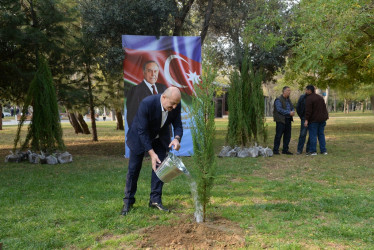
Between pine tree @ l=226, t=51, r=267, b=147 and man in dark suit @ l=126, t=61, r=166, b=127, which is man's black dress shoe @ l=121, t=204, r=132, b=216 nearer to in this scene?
man in dark suit @ l=126, t=61, r=166, b=127

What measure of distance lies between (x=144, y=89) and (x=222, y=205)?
5547mm

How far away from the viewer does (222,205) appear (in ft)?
15.8

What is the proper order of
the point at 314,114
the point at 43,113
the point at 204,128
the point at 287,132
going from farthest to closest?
the point at 287,132 < the point at 314,114 < the point at 43,113 < the point at 204,128

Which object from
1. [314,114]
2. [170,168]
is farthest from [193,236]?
[314,114]

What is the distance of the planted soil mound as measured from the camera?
338 cm

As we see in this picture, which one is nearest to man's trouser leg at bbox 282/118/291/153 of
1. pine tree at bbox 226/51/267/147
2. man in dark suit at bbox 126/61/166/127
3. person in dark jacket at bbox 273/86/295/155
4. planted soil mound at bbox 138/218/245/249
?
person in dark jacket at bbox 273/86/295/155

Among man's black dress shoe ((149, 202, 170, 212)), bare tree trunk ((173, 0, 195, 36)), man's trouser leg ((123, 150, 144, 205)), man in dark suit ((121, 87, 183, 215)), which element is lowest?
man's black dress shoe ((149, 202, 170, 212))

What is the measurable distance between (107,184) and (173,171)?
3.04 m

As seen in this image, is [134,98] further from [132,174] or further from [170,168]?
[170,168]

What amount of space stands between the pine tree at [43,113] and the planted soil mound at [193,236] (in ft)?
21.2

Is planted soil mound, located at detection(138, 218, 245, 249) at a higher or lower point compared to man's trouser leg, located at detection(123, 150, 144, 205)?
lower

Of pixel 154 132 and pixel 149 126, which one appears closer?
pixel 149 126

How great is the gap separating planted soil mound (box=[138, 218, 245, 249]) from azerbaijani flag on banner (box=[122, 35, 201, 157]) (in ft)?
19.1

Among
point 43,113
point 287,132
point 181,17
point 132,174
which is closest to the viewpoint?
point 132,174
